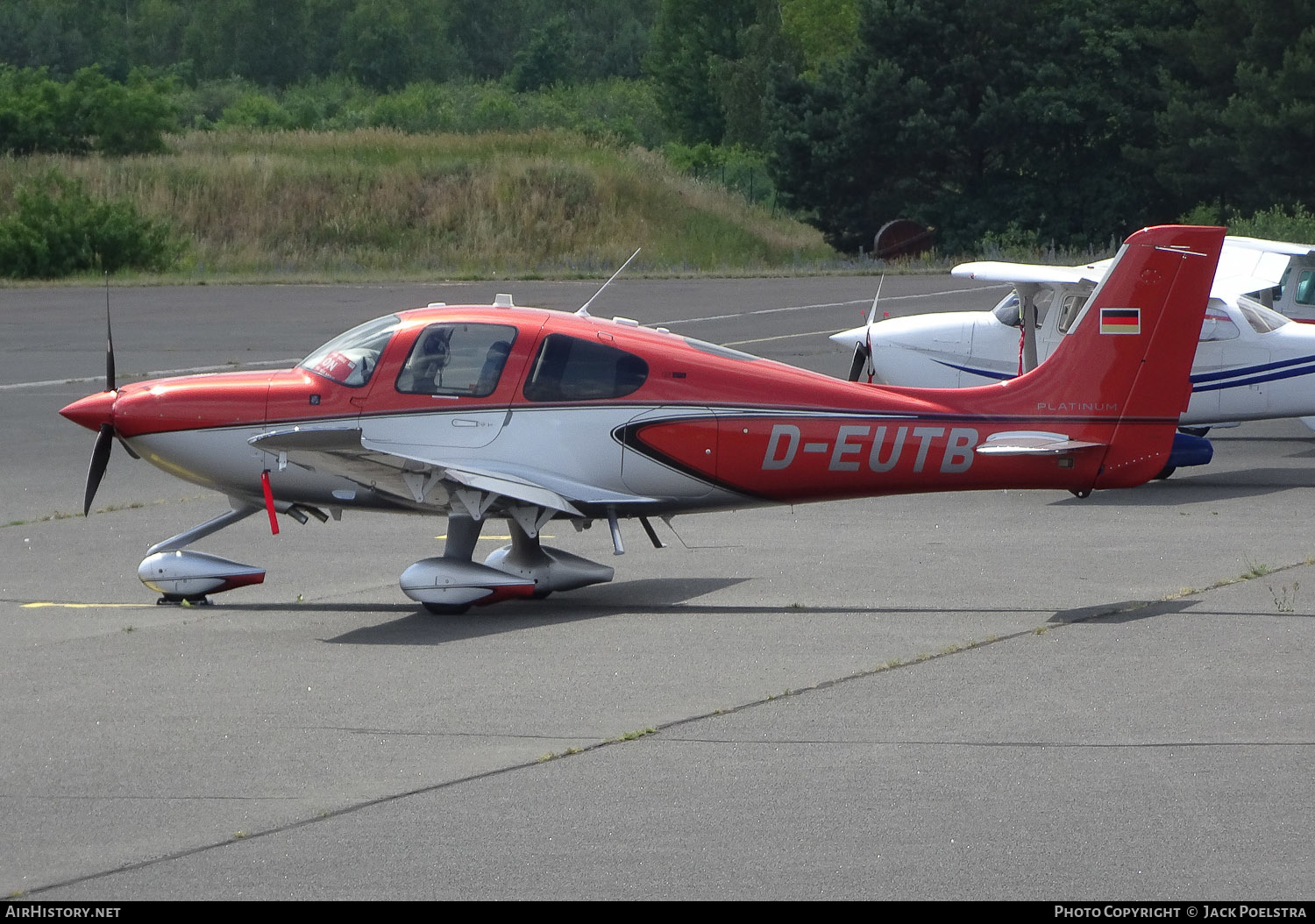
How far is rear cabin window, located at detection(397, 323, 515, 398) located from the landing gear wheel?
1.36 meters

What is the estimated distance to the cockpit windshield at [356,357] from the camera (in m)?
10.8

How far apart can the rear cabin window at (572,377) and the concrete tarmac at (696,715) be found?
55.0 inches

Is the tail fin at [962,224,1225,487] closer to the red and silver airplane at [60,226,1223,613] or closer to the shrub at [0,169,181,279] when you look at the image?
the red and silver airplane at [60,226,1223,613]

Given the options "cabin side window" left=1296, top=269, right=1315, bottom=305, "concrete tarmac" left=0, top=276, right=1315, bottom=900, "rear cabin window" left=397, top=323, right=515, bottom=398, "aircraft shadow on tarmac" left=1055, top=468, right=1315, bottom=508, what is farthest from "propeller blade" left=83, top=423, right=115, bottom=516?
"cabin side window" left=1296, top=269, right=1315, bottom=305

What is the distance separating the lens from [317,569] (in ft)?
40.5

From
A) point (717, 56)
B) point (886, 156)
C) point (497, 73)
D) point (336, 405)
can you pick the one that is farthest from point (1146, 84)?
point (497, 73)

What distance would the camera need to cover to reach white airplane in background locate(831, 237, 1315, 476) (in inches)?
645

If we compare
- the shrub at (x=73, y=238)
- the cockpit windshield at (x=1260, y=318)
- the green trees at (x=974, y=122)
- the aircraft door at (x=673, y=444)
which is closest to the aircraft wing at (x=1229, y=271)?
the cockpit windshield at (x=1260, y=318)

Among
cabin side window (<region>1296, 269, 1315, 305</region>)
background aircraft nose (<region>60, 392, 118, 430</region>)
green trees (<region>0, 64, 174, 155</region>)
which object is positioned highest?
background aircraft nose (<region>60, 392, 118, 430</region>)

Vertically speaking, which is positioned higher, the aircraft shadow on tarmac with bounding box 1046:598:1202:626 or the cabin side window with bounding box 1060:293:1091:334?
the cabin side window with bounding box 1060:293:1091:334

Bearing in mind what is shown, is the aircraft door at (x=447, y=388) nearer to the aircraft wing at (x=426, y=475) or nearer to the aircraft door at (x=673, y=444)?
the aircraft wing at (x=426, y=475)

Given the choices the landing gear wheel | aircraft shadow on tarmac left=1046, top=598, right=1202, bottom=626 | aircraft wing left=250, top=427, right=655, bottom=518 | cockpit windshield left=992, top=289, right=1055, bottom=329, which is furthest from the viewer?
cockpit windshield left=992, top=289, right=1055, bottom=329

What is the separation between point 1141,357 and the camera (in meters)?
10.4

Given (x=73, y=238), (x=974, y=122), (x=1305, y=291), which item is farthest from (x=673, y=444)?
(x=974, y=122)
